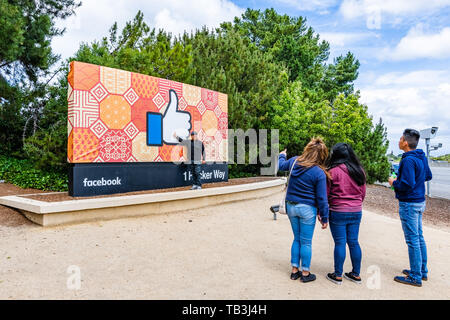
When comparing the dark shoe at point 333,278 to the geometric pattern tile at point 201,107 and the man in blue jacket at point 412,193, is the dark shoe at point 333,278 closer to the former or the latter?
the man in blue jacket at point 412,193

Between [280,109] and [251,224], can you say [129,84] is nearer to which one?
[251,224]

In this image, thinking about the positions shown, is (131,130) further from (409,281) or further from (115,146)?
(409,281)

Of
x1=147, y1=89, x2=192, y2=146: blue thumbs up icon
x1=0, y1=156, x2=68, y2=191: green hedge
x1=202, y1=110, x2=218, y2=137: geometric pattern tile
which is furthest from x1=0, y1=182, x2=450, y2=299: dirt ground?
x1=202, y1=110, x2=218, y2=137: geometric pattern tile

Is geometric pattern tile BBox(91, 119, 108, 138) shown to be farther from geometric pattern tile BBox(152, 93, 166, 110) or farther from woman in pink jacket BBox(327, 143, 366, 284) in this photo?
woman in pink jacket BBox(327, 143, 366, 284)

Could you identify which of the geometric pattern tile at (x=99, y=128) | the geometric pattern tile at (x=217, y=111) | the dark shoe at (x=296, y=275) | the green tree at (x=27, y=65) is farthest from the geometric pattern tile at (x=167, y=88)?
the dark shoe at (x=296, y=275)

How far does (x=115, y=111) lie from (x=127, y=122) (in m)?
0.42

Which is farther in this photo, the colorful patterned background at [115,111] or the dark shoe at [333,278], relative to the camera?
the colorful patterned background at [115,111]

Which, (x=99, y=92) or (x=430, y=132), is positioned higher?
(x=99, y=92)

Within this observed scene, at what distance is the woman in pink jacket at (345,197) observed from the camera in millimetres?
3664

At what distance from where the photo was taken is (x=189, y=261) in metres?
4.62

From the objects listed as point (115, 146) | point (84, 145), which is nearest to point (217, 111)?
point (115, 146)

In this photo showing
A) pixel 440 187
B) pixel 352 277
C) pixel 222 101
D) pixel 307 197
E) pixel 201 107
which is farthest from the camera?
pixel 440 187

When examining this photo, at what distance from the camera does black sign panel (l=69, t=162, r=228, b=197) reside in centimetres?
726
